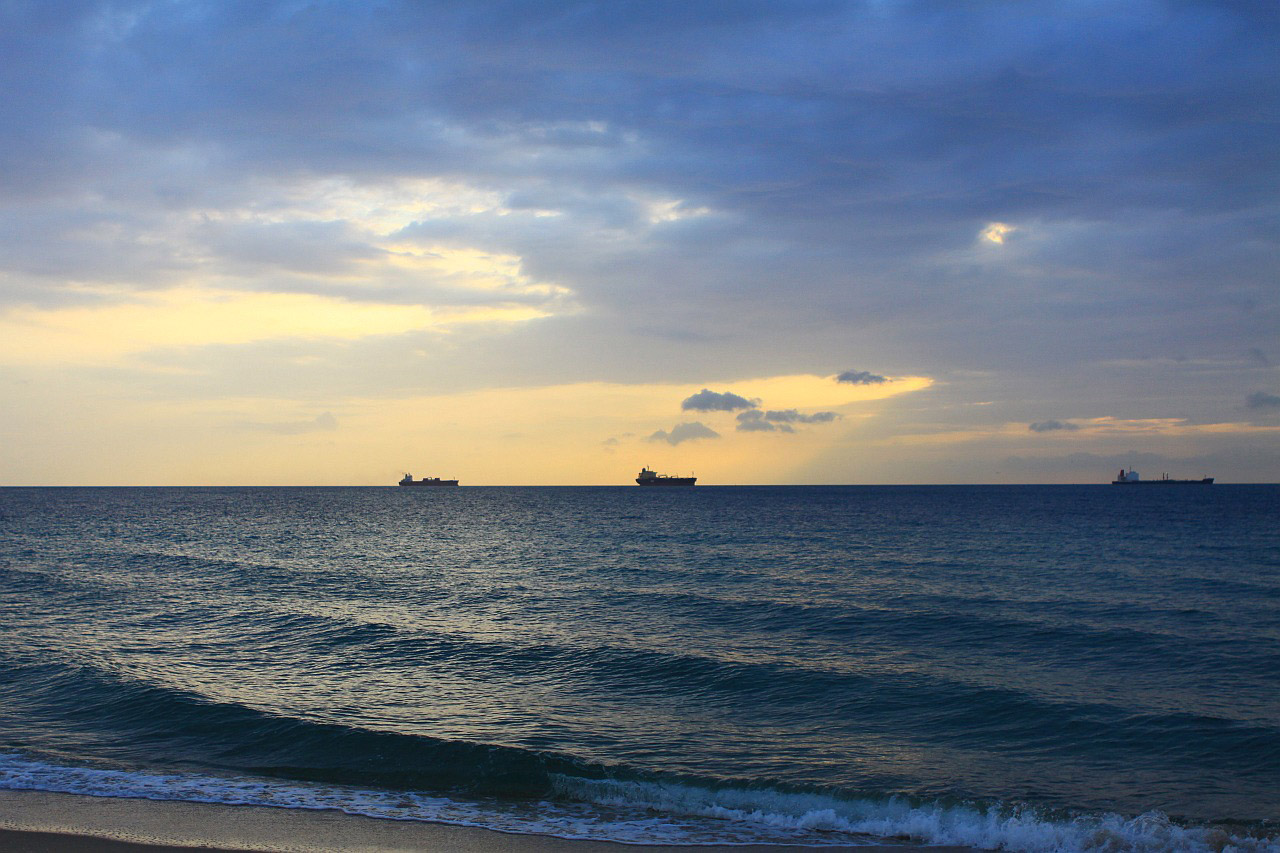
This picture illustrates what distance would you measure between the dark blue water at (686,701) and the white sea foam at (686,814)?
61mm

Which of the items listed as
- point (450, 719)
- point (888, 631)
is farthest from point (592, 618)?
point (450, 719)

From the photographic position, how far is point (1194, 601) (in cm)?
3247

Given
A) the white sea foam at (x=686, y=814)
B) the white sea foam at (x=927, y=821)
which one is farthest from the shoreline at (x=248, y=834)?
the white sea foam at (x=927, y=821)

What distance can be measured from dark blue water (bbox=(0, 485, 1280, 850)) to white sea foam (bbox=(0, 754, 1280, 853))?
61mm

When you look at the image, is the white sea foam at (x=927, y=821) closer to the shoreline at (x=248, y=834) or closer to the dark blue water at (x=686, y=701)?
the dark blue water at (x=686, y=701)

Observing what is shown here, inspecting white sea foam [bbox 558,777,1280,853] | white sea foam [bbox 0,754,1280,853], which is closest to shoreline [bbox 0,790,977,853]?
white sea foam [bbox 0,754,1280,853]

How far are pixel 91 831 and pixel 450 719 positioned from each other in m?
7.21

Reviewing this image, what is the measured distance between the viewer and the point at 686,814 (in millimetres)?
13352

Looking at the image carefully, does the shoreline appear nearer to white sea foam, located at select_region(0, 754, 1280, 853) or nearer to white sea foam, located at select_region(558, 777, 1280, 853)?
white sea foam, located at select_region(0, 754, 1280, 853)

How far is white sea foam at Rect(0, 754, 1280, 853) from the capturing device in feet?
39.2

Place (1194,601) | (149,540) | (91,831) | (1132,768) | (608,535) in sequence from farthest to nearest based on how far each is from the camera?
(608,535) → (149,540) → (1194,601) → (1132,768) → (91,831)

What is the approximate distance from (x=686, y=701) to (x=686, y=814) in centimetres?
610

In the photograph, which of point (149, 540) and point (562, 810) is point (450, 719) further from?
point (149, 540)

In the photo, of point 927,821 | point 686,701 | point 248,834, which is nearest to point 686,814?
point 927,821
